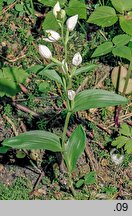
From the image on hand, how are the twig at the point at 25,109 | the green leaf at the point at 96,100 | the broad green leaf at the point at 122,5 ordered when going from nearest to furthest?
the green leaf at the point at 96,100 < the broad green leaf at the point at 122,5 < the twig at the point at 25,109

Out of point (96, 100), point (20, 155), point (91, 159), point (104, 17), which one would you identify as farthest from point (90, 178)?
point (104, 17)

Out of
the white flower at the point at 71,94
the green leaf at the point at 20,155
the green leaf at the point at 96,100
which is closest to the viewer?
the white flower at the point at 71,94

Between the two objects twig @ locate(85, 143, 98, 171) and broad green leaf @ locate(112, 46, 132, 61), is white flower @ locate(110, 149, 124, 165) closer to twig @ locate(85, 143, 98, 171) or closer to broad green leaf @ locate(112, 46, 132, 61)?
twig @ locate(85, 143, 98, 171)

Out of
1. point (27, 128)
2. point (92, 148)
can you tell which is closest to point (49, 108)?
point (27, 128)

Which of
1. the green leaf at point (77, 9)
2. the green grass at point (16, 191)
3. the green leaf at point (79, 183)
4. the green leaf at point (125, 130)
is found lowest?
the green grass at point (16, 191)

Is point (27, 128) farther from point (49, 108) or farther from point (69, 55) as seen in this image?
point (69, 55)

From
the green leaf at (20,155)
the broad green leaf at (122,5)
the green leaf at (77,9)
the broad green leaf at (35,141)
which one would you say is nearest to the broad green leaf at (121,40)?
the broad green leaf at (122,5)

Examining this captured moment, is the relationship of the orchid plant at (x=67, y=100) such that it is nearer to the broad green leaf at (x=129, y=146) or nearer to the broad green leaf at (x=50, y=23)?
the broad green leaf at (x=129, y=146)

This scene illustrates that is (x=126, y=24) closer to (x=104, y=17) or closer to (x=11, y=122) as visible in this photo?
(x=104, y=17)
